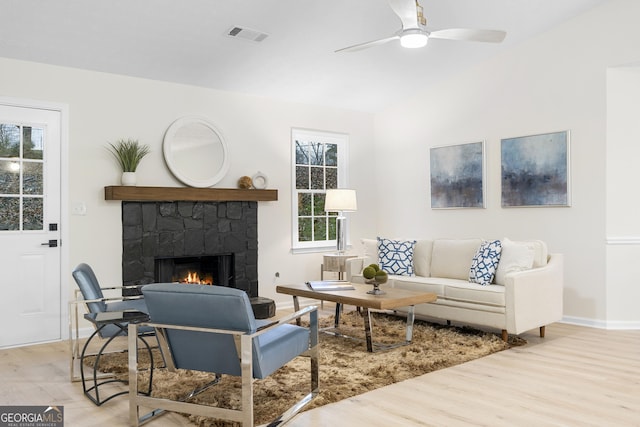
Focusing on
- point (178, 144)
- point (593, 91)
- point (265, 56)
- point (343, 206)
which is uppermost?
point (265, 56)

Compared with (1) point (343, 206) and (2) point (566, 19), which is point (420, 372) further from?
(2) point (566, 19)

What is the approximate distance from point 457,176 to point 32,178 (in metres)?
4.64

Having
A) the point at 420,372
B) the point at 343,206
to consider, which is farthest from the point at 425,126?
the point at 420,372

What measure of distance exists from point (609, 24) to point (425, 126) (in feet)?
7.84

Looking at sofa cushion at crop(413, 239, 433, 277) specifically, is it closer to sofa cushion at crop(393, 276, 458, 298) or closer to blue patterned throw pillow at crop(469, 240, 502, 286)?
sofa cushion at crop(393, 276, 458, 298)

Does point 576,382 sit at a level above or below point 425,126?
below

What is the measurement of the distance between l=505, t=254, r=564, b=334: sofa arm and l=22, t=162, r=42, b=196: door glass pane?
167 inches

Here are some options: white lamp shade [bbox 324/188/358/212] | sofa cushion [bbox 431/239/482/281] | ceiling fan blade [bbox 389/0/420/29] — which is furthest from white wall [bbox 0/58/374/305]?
ceiling fan blade [bbox 389/0/420/29]

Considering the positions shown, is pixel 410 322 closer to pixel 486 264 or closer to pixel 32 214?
pixel 486 264

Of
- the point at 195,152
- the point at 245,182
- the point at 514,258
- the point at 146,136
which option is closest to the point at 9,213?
the point at 146,136

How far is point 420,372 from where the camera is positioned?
3.84m

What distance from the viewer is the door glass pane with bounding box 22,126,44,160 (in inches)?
191

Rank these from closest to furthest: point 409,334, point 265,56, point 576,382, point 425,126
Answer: point 576,382, point 409,334, point 265,56, point 425,126

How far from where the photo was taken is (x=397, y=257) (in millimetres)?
5855
